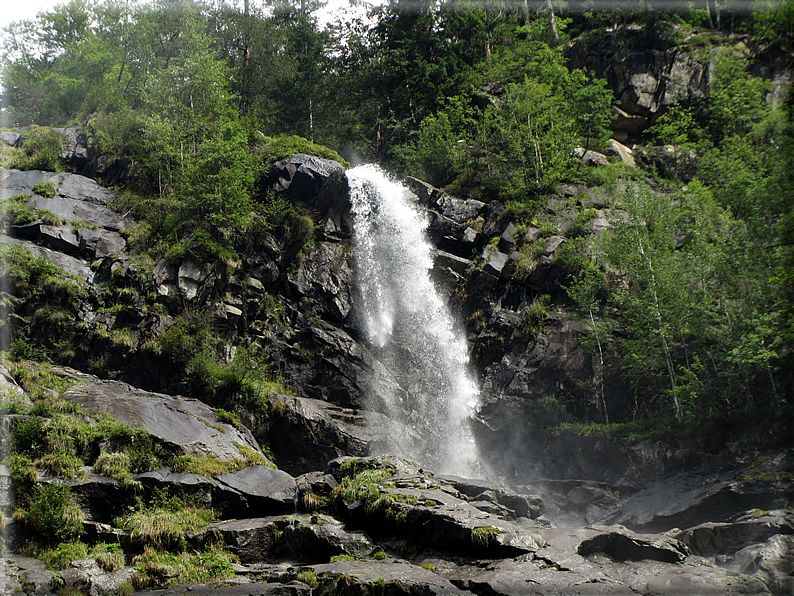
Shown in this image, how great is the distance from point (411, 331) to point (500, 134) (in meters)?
14.8

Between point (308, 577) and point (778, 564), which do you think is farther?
point (778, 564)

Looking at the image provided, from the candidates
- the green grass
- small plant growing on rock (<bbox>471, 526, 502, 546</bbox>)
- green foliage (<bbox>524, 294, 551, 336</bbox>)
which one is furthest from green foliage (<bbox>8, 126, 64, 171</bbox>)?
the green grass

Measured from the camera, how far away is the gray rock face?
1555 centimetres

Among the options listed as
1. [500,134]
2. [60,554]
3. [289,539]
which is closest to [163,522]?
[60,554]

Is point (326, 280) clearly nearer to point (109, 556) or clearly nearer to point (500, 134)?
point (500, 134)

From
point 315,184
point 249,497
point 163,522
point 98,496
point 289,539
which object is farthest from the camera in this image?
point 315,184

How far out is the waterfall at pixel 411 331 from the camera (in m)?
22.8

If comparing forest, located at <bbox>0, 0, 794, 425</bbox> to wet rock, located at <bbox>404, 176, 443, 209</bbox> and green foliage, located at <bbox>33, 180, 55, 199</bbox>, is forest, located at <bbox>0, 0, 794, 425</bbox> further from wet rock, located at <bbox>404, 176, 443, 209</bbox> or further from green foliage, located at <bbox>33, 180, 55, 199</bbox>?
green foliage, located at <bbox>33, 180, 55, 199</bbox>

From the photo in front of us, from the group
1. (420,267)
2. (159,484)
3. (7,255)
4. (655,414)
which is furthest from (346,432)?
(7,255)

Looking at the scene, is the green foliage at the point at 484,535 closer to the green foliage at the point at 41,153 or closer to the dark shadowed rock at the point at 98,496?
the dark shadowed rock at the point at 98,496

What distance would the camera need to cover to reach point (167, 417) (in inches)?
647

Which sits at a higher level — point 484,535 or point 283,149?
point 283,149

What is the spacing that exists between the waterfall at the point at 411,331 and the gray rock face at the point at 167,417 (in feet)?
23.0

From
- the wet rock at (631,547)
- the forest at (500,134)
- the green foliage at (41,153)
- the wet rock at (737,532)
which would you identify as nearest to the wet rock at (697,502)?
the wet rock at (737,532)
